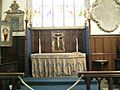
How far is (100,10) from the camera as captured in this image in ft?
35.3

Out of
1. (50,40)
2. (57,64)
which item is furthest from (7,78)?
(50,40)

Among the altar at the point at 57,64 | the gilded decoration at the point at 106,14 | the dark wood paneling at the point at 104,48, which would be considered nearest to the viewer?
the altar at the point at 57,64

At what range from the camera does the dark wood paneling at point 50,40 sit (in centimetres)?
1060

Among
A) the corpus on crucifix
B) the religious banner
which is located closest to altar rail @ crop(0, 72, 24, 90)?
the corpus on crucifix

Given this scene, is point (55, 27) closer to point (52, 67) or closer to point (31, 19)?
point (31, 19)

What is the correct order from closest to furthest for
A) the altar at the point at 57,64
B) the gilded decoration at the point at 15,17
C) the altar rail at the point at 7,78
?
1. the altar rail at the point at 7,78
2. the altar at the point at 57,64
3. the gilded decoration at the point at 15,17

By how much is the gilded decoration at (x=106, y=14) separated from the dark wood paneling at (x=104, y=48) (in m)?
0.42

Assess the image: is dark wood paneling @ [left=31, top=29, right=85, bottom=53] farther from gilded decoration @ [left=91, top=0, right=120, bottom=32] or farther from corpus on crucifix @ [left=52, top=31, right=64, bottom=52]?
gilded decoration @ [left=91, top=0, right=120, bottom=32]

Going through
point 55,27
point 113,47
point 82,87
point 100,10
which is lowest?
point 82,87

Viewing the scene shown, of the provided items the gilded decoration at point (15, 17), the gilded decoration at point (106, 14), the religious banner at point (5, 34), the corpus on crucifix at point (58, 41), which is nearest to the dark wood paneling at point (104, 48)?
the gilded decoration at point (106, 14)

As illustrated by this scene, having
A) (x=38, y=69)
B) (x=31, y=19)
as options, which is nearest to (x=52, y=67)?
(x=38, y=69)

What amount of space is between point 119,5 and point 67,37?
101 inches

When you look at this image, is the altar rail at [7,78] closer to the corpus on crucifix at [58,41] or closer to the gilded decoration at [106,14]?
the corpus on crucifix at [58,41]

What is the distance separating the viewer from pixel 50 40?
1065 centimetres
